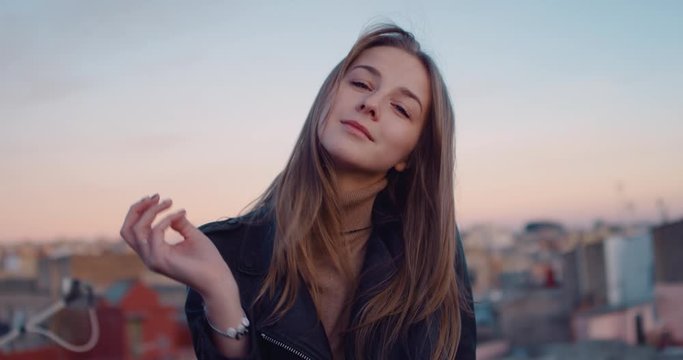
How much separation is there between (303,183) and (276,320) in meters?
0.27

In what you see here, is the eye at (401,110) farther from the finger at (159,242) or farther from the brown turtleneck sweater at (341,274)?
the finger at (159,242)

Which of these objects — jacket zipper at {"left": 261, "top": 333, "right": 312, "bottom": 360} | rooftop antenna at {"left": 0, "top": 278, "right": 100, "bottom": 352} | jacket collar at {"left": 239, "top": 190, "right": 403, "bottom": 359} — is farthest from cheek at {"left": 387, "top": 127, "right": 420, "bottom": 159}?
rooftop antenna at {"left": 0, "top": 278, "right": 100, "bottom": 352}

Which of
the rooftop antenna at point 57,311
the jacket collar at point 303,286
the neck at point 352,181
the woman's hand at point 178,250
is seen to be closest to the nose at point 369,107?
the neck at point 352,181

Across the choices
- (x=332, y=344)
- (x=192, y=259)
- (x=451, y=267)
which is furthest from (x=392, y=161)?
(x=192, y=259)

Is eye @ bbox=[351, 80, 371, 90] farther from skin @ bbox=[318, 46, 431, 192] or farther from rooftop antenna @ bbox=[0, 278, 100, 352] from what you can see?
rooftop antenna @ bbox=[0, 278, 100, 352]

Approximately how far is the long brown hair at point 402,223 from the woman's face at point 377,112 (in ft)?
0.08

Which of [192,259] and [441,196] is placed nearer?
[192,259]

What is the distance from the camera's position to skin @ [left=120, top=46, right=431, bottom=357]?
4.11 feet

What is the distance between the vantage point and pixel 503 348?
19000 mm

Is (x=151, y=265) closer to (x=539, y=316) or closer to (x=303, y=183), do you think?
(x=303, y=183)

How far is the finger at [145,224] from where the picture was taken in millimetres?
1213

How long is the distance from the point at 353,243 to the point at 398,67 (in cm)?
34

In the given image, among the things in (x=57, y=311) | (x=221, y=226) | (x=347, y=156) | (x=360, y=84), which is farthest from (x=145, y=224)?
(x=57, y=311)

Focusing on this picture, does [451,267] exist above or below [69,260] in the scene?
below
